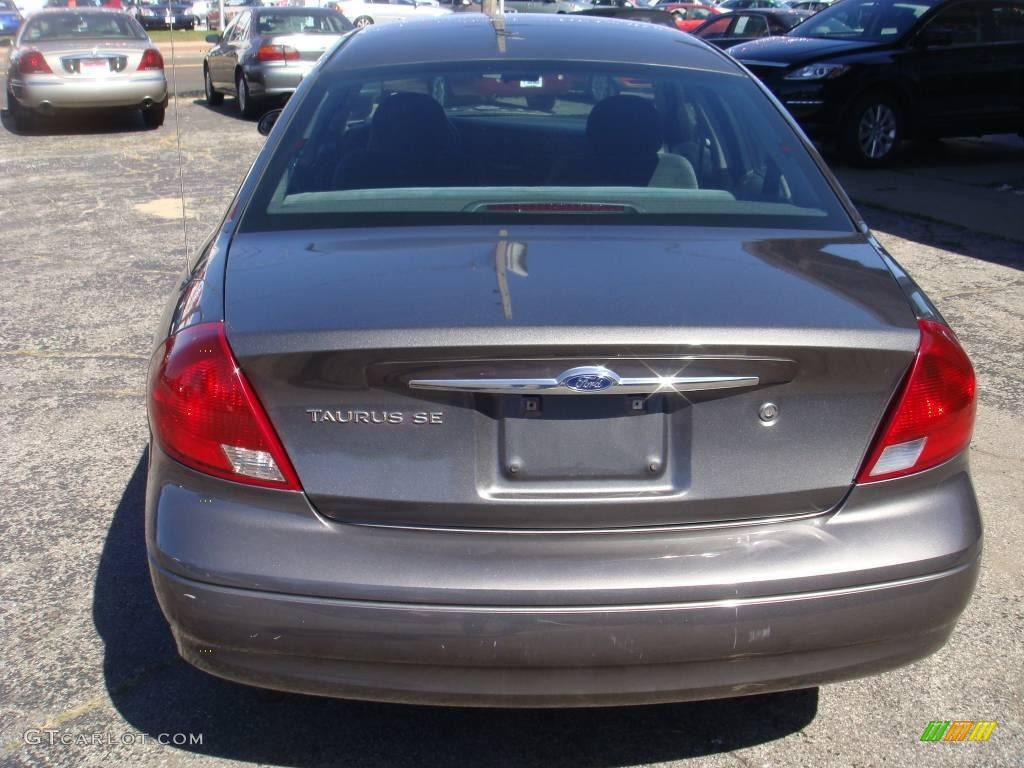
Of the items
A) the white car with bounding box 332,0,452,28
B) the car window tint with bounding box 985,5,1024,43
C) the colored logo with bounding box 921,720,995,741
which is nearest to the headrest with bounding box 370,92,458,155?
the colored logo with bounding box 921,720,995,741

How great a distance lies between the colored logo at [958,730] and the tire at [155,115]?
13.5m

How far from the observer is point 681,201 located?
121 inches

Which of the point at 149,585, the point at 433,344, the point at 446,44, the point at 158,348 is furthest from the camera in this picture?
the point at 446,44

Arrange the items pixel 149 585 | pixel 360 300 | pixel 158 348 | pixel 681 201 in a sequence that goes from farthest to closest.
Result: pixel 149 585 → pixel 681 201 → pixel 158 348 → pixel 360 300

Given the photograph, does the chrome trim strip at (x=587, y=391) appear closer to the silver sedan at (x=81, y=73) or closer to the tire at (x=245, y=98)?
the silver sedan at (x=81, y=73)

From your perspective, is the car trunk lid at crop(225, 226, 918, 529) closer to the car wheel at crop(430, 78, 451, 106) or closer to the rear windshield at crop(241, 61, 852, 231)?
the rear windshield at crop(241, 61, 852, 231)

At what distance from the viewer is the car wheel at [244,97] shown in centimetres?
1542

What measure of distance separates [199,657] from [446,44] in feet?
7.19

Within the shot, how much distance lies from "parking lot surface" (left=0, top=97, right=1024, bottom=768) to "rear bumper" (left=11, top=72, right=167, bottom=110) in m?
8.66

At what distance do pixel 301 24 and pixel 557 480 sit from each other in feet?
50.0

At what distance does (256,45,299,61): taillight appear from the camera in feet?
48.9

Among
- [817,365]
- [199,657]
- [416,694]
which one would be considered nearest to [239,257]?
[199,657]

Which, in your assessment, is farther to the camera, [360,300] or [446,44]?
[446,44]

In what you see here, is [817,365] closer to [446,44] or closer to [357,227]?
[357,227]
